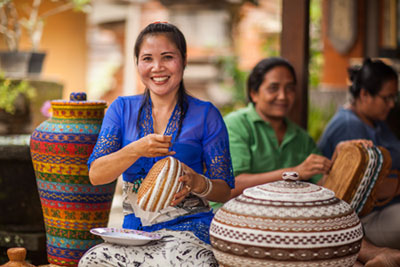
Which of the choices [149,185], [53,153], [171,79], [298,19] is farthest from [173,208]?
[298,19]

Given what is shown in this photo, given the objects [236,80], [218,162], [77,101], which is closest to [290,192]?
[218,162]

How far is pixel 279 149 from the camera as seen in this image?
4.09 meters

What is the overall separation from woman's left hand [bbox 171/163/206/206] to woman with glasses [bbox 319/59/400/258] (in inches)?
64.2

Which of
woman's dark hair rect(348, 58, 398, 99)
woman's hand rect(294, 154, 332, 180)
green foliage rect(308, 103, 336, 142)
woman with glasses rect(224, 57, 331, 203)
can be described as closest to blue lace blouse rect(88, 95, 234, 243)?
woman's hand rect(294, 154, 332, 180)

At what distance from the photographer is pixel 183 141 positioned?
2.99 metres

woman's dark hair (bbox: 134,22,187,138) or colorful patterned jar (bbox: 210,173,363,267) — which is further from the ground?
woman's dark hair (bbox: 134,22,187,138)

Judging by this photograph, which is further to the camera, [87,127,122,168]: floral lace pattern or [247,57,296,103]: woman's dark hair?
[247,57,296,103]: woman's dark hair

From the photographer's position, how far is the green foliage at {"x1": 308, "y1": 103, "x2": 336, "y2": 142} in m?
7.84

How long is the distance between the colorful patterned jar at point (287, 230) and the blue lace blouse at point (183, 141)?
0.48 metres

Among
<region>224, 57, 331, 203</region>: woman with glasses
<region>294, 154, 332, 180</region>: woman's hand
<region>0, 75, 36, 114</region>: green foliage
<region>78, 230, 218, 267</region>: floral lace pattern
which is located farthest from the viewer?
<region>0, 75, 36, 114</region>: green foliage

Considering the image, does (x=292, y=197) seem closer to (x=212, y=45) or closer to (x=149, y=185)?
(x=149, y=185)

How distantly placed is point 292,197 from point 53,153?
1.48 m

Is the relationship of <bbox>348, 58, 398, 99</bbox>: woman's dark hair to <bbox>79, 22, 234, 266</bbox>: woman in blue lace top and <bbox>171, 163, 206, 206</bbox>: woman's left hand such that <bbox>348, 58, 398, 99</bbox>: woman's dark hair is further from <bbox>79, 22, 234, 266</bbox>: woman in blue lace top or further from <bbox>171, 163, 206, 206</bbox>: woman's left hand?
<bbox>171, 163, 206, 206</bbox>: woman's left hand

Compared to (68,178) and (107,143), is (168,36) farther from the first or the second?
(68,178)
